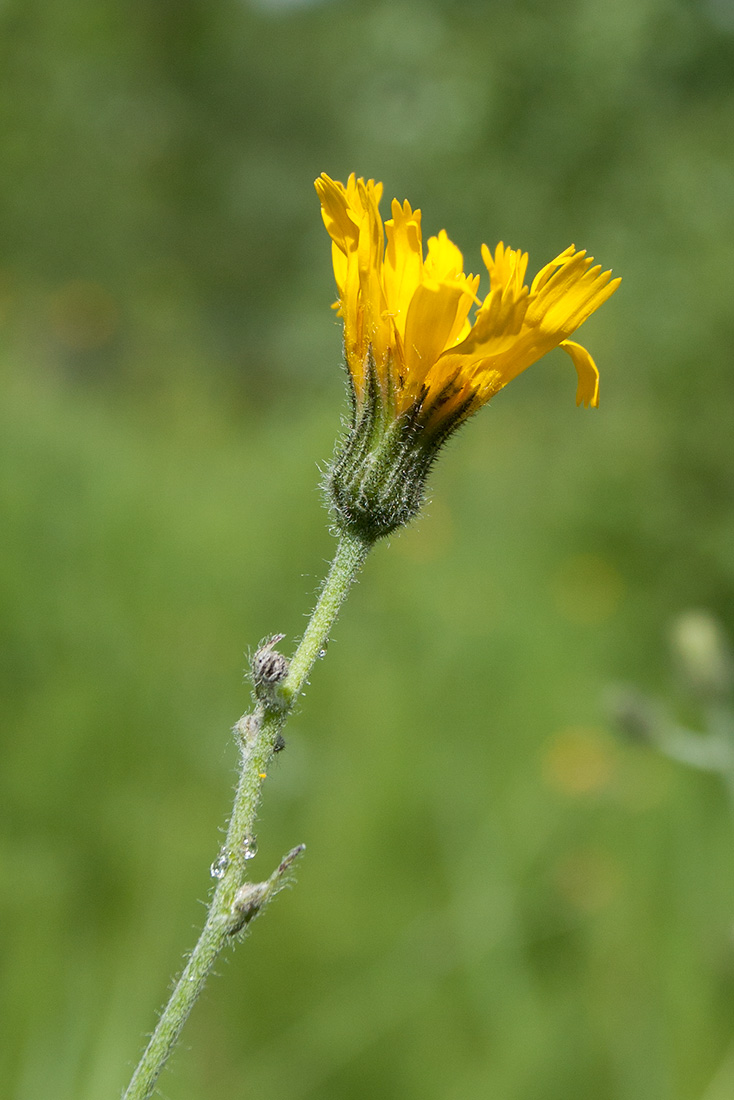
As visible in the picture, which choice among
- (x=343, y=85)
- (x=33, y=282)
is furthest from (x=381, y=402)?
(x=343, y=85)

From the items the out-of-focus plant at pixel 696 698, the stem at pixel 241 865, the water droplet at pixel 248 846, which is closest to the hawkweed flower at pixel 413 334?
the stem at pixel 241 865

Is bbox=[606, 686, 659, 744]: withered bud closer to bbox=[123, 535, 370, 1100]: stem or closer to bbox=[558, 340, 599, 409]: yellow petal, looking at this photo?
bbox=[558, 340, 599, 409]: yellow petal

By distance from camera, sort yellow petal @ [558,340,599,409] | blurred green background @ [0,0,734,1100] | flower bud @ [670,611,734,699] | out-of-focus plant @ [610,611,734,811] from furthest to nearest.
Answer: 1. blurred green background @ [0,0,734,1100]
2. flower bud @ [670,611,734,699]
3. out-of-focus plant @ [610,611,734,811]
4. yellow petal @ [558,340,599,409]

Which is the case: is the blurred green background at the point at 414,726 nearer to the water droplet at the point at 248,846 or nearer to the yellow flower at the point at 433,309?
the water droplet at the point at 248,846

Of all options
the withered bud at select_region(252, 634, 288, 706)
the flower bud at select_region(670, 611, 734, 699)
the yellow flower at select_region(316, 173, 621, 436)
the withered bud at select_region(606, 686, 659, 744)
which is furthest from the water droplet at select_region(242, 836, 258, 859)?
the flower bud at select_region(670, 611, 734, 699)

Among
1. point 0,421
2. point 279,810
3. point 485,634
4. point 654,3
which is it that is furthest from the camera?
point 654,3

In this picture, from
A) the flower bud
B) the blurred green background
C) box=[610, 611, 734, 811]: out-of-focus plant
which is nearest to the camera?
box=[610, 611, 734, 811]: out-of-focus plant

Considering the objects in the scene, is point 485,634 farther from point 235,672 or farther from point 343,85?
point 343,85
